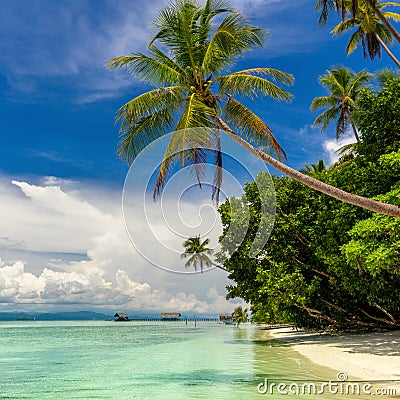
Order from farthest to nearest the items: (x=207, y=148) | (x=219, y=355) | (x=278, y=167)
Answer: (x=219, y=355), (x=207, y=148), (x=278, y=167)

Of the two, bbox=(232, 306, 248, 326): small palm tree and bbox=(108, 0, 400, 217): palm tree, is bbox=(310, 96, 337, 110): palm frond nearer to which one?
bbox=(108, 0, 400, 217): palm tree

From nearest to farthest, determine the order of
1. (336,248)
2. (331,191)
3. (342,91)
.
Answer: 1. (331,191)
2. (336,248)
3. (342,91)

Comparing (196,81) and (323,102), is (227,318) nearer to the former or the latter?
(323,102)

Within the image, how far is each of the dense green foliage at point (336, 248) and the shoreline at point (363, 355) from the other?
1.20m

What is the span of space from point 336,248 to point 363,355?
13.2ft

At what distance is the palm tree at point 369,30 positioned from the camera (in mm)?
19141

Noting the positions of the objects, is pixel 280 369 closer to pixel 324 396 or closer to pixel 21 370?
pixel 324 396

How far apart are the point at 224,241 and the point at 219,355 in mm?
5926

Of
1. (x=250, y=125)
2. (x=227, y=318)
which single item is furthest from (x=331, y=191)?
(x=227, y=318)

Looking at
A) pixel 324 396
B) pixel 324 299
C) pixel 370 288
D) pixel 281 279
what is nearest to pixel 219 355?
pixel 281 279

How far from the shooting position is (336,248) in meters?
16.7

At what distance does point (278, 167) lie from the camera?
8266 millimetres

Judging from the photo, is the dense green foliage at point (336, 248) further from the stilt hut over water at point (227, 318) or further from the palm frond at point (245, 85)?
the stilt hut over water at point (227, 318)

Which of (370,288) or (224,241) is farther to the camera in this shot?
(224,241)
